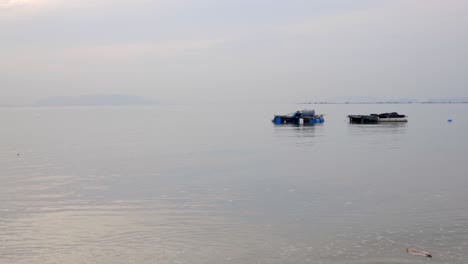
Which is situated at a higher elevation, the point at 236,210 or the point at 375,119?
the point at 236,210

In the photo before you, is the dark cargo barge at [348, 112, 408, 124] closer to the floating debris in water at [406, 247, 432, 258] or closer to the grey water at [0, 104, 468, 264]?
the grey water at [0, 104, 468, 264]

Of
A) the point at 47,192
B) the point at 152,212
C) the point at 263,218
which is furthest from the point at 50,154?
the point at 263,218

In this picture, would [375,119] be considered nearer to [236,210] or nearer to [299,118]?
[299,118]

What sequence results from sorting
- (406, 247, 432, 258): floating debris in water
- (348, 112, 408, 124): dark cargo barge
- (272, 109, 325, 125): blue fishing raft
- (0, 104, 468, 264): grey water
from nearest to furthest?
(406, 247, 432, 258): floating debris in water < (0, 104, 468, 264): grey water < (348, 112, 408, 124): dark cargo barge < (272, 109, 325, 125): blue fishing raft

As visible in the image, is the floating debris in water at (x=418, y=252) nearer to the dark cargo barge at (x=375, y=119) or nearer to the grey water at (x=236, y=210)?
the grey water at (x=236, y=210)

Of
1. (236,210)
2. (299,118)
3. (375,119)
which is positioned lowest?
(375,119)

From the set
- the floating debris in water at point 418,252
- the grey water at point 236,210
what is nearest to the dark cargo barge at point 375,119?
the grey water at point 236,210

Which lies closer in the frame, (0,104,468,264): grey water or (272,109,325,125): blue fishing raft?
(0,104,468,264): grey water

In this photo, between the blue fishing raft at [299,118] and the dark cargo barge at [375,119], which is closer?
the dark cargo barge at [375,119]

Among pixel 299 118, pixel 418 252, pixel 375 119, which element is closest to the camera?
pixel 418 252

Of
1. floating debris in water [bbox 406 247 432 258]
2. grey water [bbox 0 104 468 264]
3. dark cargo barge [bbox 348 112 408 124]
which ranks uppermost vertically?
floating debris in water [bbox 406 247 432 258]

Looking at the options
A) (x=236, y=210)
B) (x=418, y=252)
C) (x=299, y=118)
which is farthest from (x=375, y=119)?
(x=418, y=252)

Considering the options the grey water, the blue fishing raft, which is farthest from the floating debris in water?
the blue fishing raft

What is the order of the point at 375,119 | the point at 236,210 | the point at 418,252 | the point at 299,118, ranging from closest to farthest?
the point at 418,252 → the point at 236,210 → the point at 375,119 → the point at 299,118
